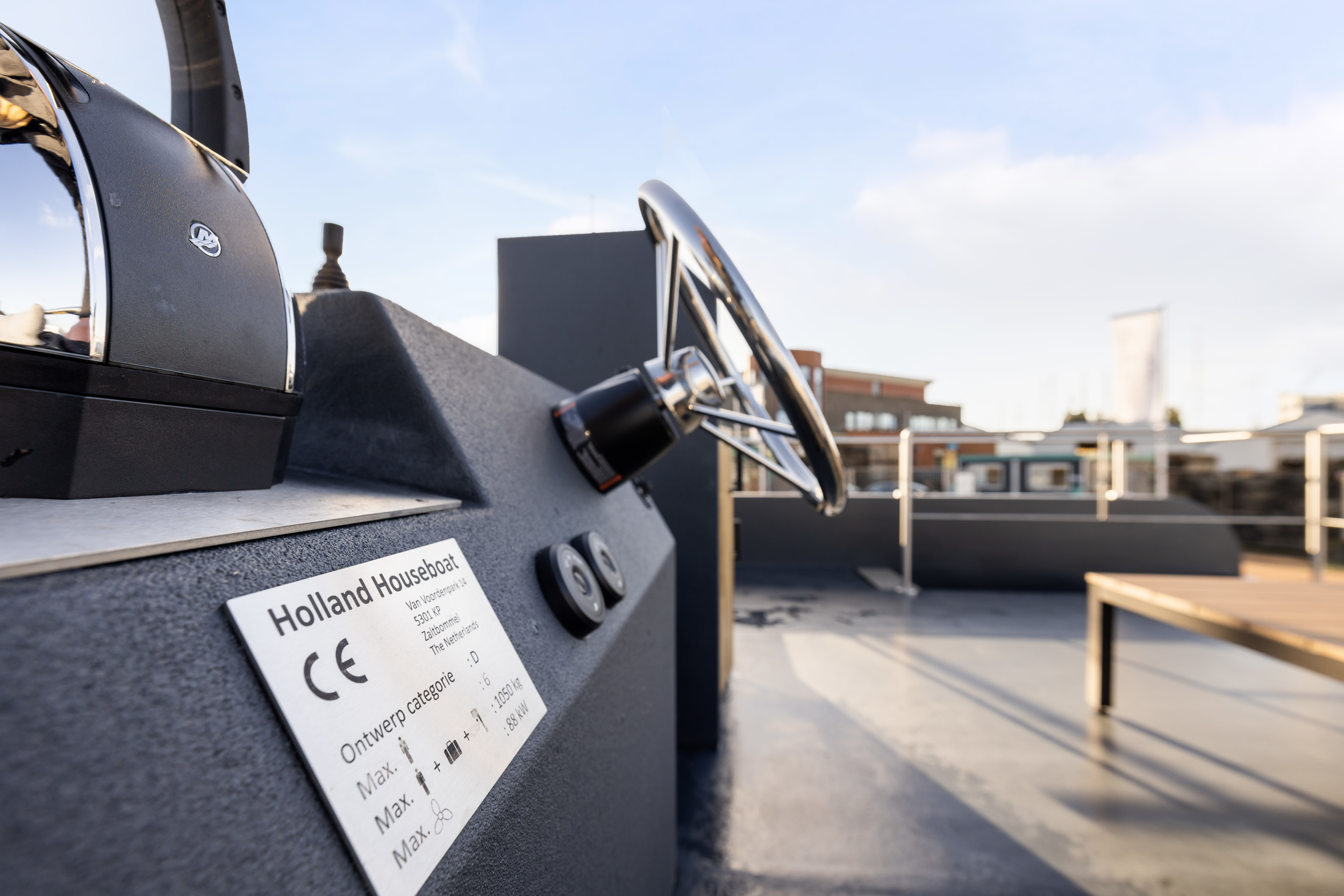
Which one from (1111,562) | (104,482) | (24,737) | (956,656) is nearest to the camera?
(24,737)

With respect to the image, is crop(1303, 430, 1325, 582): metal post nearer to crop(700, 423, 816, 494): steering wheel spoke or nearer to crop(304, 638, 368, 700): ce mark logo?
crop(700, 423, 816, 494): steering wheel spoke

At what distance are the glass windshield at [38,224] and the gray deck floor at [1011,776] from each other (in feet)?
3.72

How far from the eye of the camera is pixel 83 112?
27 centimetres

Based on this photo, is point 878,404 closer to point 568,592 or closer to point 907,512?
point 907,512

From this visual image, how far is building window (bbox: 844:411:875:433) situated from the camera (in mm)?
17500

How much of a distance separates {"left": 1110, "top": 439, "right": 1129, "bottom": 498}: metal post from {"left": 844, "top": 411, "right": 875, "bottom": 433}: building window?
40.8 ft

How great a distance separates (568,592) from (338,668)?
211mm

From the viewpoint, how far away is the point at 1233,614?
1.31m

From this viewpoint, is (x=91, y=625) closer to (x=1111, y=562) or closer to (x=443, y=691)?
(x=443, y=691)

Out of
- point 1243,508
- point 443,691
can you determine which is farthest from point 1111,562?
point 1243,508

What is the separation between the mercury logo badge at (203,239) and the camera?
30 cm

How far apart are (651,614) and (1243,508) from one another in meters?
13.7

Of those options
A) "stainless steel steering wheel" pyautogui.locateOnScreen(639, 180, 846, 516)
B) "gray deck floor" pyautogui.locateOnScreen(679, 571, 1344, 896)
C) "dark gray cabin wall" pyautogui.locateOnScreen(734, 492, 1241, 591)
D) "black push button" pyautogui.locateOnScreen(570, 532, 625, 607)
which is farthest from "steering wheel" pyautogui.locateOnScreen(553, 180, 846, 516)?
"dark gray cabin wall" pyautogui.locateOnScreen(734, 492, 1241, 591)

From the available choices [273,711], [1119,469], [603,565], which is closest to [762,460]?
[603,565]
